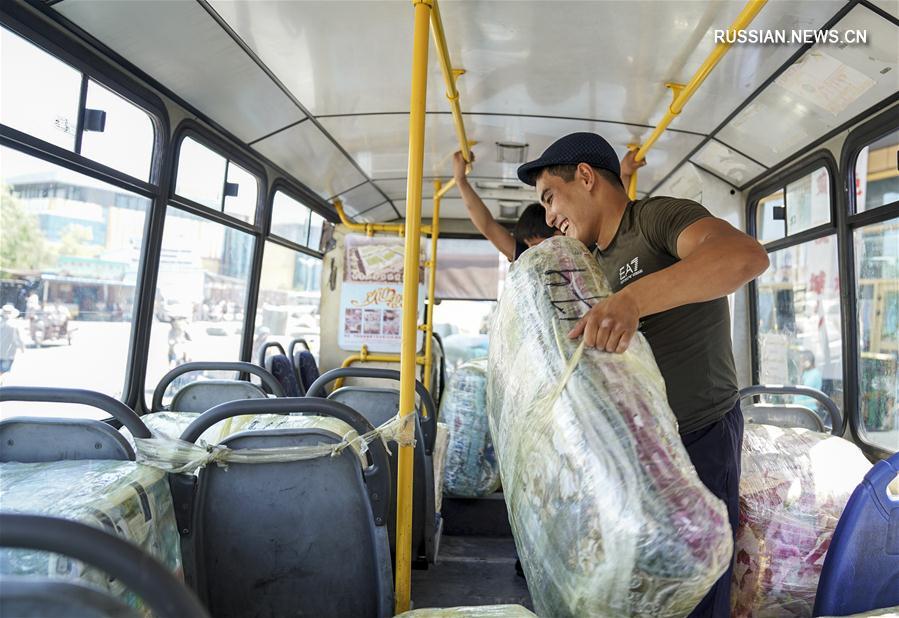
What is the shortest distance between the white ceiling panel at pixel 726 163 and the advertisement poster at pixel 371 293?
240 cm

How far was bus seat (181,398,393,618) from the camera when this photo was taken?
168 centimetres

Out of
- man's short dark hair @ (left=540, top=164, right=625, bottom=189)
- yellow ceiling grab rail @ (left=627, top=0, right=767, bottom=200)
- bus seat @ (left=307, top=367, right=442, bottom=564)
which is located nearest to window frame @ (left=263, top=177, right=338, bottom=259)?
bus seat @ (left=307, top=367, right=442, bottom=564)

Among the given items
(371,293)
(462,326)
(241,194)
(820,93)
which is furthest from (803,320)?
(241,194)

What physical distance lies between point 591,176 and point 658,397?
2.40 feet

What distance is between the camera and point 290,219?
5.04 meters

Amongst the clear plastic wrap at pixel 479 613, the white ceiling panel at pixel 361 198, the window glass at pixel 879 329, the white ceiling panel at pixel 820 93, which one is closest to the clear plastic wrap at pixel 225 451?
the clear plastic wrap at pixel 479 613

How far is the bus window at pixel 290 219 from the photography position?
4727 millimetres

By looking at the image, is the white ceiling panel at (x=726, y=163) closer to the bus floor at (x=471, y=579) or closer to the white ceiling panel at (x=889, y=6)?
the white ceiling panel at (x=889, y=6)

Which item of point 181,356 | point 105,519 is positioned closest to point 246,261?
point 181,356

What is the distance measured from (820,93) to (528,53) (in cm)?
151

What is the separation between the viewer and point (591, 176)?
1.61 m

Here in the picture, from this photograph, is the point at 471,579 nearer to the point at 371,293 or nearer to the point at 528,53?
the point at 371,293

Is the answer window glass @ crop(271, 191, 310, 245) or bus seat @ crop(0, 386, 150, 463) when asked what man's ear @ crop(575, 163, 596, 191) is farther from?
window glass @ crop(271, 191, 310, 245)

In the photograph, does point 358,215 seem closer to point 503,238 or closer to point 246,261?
point 246,261
